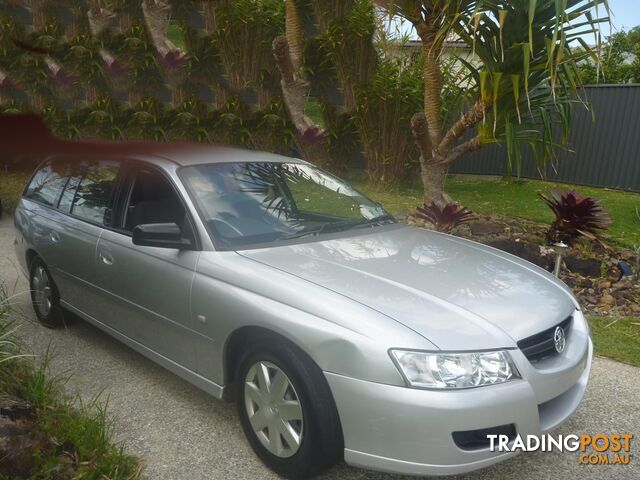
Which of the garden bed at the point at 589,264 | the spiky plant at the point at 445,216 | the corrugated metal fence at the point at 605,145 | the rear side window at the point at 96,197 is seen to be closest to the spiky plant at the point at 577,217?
the garden bed at the point at 589,264

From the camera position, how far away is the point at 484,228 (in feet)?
21.0

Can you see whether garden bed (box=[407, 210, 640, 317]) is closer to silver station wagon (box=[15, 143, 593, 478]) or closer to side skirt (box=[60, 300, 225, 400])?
silver station wagon (box=[15, 143, 593, 478])

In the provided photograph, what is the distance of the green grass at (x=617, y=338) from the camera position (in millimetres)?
4066

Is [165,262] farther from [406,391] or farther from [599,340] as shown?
[599,340]

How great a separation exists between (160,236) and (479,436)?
181cm

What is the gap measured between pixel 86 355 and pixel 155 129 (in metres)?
2.47

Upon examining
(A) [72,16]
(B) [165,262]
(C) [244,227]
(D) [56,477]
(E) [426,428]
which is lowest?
(D) [56,477]

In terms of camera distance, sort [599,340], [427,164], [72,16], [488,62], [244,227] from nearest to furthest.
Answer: [72,16] < [244,227] < [599,340] < [488,62] < [427,164]

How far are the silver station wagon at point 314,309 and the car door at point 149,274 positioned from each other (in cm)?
1

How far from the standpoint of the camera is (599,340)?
4.30 meters

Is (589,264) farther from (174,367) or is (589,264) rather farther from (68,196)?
(68,196)

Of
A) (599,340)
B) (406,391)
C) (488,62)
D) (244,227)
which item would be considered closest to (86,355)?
(244,227)

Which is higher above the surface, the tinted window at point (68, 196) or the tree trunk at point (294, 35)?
the tree trunk at point (294, 35)

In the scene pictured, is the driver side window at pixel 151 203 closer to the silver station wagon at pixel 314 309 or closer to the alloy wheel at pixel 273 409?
the silver station wagon at pixel 314 309
